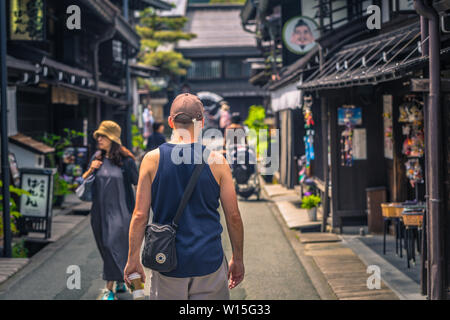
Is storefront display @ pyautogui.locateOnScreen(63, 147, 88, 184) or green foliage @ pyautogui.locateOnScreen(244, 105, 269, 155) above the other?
green foliage @ pyautogui.locateOnScreen(244, 105, 269, 155)

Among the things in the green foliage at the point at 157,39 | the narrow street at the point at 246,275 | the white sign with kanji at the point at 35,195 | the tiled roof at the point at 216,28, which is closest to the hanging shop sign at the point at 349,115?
the narrow street at the point at 246,275

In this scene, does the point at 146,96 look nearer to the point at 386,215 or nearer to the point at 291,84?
the point at 291,84

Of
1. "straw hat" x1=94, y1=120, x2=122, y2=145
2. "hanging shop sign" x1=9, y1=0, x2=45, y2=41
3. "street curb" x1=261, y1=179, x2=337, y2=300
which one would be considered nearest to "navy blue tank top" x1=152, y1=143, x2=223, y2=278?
"straw hat" x1=94, y1=120, x2=122, y2=145

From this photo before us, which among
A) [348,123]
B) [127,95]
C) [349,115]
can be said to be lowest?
[348,123]

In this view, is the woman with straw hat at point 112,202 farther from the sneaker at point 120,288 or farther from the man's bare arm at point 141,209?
the man's bare arm at point 141,209

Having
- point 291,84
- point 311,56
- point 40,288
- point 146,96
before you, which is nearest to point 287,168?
point 291,84

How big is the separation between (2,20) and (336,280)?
7.26 metres

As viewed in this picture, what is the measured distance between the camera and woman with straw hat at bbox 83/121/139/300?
7.71 metres

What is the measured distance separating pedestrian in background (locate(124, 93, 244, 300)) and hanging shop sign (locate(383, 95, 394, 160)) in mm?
8262

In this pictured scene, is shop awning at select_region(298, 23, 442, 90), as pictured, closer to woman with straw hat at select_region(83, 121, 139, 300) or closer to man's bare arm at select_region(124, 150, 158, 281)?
woman with straw hat at select_region(83, 121, 139, 300)

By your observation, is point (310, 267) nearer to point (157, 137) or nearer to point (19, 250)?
point (19, 250)

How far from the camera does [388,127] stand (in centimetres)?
1207

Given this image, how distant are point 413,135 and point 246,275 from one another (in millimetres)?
3910

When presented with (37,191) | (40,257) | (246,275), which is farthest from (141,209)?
(37,191)
